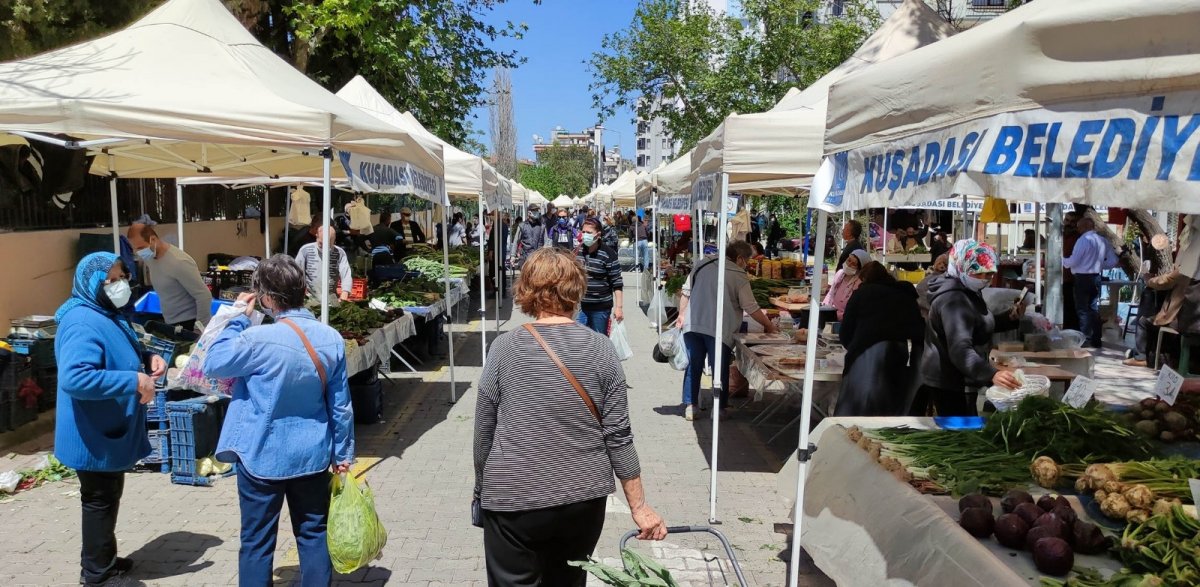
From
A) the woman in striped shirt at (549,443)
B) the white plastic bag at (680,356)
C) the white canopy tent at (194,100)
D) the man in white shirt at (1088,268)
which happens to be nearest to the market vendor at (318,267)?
the white canopy tent at (194,100)

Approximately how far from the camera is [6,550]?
5270 millimetres

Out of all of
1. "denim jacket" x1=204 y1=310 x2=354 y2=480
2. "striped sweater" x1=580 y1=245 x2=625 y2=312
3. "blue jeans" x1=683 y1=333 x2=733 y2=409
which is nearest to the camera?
"denim jacket" x1=204 y1=310 x2=354 y2=480

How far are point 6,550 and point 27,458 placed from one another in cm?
228

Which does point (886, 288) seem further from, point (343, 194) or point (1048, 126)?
point (343, 194)

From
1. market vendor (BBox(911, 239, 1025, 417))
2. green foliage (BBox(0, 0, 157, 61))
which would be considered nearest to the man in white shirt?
market vendor (BBox(911, 239, 1025, 417))

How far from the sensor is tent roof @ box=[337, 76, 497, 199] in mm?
11242

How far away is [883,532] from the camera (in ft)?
12.6

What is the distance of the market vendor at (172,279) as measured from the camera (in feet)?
25.0

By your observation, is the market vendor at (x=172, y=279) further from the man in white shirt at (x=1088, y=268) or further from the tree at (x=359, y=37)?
the man in white shirt at (x=1088, y=268)

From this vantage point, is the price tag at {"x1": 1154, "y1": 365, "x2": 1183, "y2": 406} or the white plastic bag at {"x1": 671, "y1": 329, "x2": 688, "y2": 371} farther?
the white plastic bag at {"x1": 671, "y1": 329, "x2": 688, "y2": 371}

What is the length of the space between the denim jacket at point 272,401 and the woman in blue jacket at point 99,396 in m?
0.73

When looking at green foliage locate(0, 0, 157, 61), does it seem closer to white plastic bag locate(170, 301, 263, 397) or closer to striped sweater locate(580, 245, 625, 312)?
striped sweater locate(580, 245, 625, 312)

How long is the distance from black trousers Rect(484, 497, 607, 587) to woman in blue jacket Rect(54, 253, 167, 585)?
2095 mm

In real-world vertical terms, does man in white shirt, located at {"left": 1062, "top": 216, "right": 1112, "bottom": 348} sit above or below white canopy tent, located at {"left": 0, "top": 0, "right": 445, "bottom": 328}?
below
